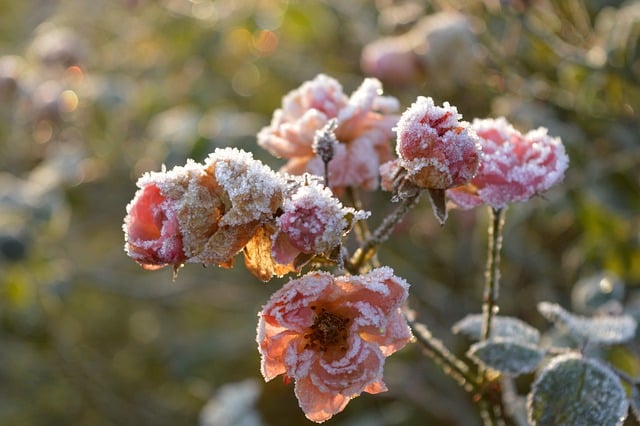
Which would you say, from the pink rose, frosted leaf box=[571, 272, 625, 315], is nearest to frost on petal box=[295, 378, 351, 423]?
the pink rose

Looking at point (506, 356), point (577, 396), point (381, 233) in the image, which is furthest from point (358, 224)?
point (577, 396)

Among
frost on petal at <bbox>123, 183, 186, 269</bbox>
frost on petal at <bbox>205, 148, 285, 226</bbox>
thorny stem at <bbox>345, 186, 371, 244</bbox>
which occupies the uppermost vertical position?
frost on petal at <bbox>205, 148, 285, 226</bbox>

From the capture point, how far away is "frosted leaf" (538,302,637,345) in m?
1.47

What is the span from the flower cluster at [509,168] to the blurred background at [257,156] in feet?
2.19

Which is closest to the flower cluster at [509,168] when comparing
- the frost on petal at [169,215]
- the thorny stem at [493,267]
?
the thorny stem at [493,267]

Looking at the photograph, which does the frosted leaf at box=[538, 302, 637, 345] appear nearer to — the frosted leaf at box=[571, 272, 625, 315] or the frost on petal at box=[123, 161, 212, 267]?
the frosted leaf at box=[571, 272, 625, 315]

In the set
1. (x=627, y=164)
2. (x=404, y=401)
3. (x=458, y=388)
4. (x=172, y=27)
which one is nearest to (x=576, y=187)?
(x=627, y=164)

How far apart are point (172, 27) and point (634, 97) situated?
71.2 inches

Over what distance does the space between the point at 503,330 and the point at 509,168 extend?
37 centimetres

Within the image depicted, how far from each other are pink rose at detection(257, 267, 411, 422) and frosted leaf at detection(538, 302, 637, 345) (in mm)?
478

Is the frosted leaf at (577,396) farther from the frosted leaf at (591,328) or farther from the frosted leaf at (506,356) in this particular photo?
the frosted leaf at (591,328)

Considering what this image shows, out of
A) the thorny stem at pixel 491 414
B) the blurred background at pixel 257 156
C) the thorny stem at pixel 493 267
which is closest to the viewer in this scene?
the thorny stem at pixel 493 267

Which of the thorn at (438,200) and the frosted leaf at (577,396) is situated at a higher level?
the thorn at (438,200)

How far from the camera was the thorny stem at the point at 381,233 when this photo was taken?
1.18 metres
